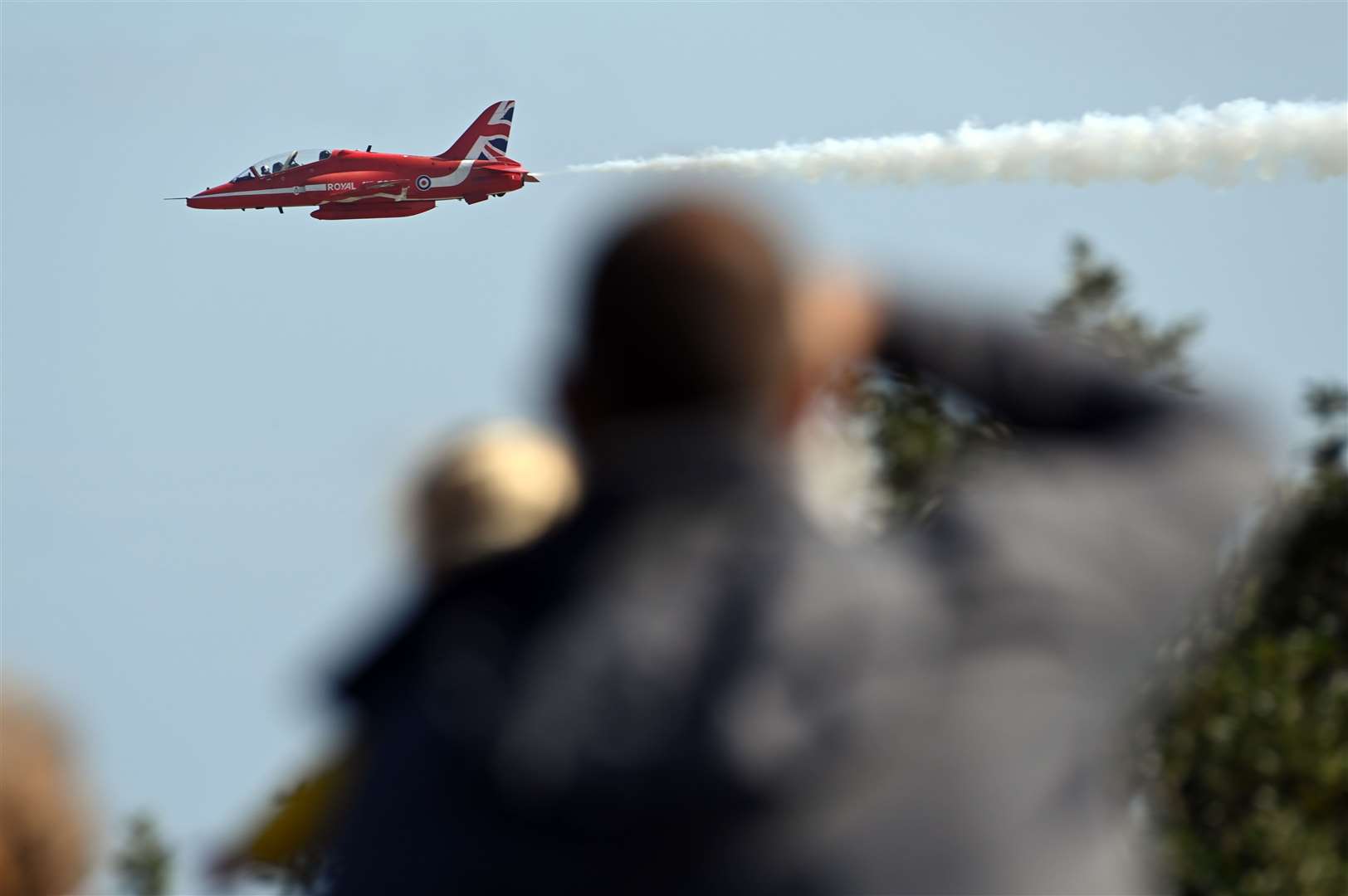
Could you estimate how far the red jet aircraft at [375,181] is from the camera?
2645 inches

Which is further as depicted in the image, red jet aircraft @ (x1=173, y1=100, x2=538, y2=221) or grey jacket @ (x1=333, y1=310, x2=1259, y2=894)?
red jet aircraft @ (x1=173, y1=100, x2=538, y2=221)

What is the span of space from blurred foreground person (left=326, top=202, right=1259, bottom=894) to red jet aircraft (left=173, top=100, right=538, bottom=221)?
206 ft

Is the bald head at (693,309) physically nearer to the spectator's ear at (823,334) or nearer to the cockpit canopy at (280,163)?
the spectator's ear at (823,334)

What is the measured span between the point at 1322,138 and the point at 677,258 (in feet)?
112

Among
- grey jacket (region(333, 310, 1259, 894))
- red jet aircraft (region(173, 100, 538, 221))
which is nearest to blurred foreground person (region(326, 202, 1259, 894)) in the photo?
grey jacket (region(333, 310, 1259, 894))

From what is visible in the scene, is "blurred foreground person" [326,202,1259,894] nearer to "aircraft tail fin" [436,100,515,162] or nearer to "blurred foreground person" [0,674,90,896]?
"blurred foreground person" [0,674,90,896]

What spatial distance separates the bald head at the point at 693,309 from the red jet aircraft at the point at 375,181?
206 feet

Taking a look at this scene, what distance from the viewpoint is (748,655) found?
4.10 metres

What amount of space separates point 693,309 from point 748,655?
599 mm

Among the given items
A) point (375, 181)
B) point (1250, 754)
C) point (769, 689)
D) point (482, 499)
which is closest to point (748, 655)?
point (769, 689)

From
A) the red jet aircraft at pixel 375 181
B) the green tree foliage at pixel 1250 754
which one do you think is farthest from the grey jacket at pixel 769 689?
the red jet aircraft at pixel 375 181

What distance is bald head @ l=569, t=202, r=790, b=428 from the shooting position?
4281mm

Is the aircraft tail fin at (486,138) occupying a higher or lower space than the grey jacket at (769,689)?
→ lower

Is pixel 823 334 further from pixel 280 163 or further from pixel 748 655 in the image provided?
pixel 280 163
